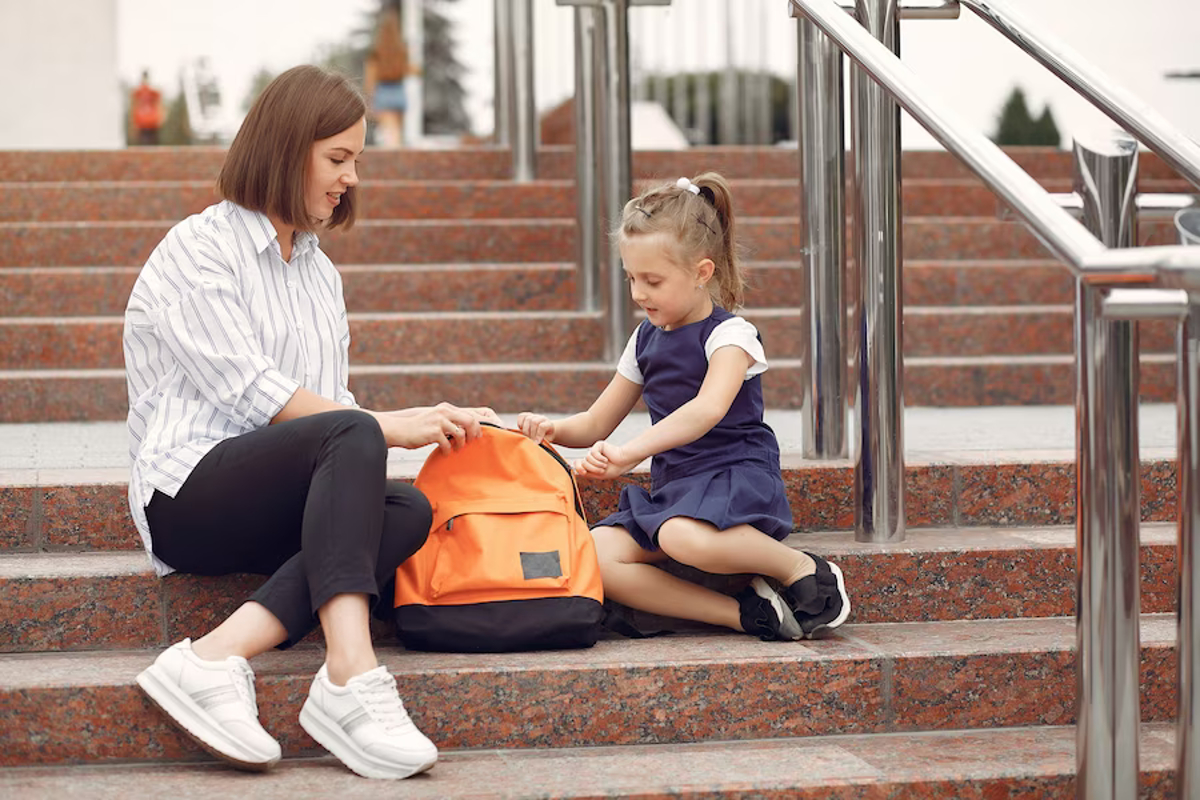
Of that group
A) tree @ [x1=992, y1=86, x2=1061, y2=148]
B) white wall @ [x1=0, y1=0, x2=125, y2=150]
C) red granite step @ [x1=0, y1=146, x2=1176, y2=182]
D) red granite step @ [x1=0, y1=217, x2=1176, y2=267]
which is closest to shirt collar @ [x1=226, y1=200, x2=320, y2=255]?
red granite step @ [x1=0, y1=217, x2=1176, y2=267]

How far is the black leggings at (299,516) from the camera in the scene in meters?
2.49

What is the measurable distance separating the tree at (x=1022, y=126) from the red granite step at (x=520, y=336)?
14.8 feet

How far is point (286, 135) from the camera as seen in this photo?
2766 mm

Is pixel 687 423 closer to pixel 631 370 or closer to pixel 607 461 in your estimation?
pixel 607 461

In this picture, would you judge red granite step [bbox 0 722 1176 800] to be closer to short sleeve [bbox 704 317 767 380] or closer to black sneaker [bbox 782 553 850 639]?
black sneaker [bbox 782 553 850 639]

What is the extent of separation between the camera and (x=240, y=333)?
271cm

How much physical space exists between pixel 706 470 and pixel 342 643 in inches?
33.5

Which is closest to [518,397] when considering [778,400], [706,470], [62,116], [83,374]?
[778,400]

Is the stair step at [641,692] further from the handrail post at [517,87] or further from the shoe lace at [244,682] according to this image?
the handrail post at [517,87]

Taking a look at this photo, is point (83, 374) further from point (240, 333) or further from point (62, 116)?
point (62, 116)

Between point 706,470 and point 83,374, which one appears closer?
point 706,470

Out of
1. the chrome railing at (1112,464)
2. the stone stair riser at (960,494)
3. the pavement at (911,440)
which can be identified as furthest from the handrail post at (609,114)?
the chrome railing at (1112,464)

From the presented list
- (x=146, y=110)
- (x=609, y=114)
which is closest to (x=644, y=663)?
(x=609, y=114)

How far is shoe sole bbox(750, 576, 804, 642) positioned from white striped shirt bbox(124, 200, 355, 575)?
93 cm
